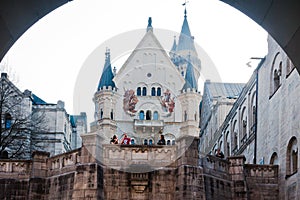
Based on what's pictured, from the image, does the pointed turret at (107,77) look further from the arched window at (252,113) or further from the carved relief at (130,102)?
the arched window at (252,113)

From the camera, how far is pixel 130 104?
77438mm

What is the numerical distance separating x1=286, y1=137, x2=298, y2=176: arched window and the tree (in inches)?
711

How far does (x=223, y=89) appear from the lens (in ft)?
244

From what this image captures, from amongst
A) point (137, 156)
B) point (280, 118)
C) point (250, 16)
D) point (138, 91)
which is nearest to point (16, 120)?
point (137, 156)

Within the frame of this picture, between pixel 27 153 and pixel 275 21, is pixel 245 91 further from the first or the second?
pixel 275 21

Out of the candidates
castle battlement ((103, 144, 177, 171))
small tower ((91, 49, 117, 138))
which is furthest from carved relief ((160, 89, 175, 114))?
castle battlement ((103, 144, 177, 171))

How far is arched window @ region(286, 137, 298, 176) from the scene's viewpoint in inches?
1126

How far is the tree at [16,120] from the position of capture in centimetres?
4272

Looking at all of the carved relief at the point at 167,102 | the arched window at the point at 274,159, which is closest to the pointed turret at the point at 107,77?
the carved relief at the point at 167,102

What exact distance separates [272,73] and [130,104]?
44048 millimetres

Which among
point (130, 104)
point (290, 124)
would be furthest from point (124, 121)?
point (290, 124)

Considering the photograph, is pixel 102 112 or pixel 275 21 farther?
Result: pixel 102 112

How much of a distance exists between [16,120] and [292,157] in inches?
863

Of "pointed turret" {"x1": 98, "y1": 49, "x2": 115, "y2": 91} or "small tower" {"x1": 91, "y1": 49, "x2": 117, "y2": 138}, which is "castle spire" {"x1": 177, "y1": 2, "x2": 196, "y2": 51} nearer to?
"pointed turret" {"x1": 98, "y1": 49, "x2": 115, "y2": 91}
